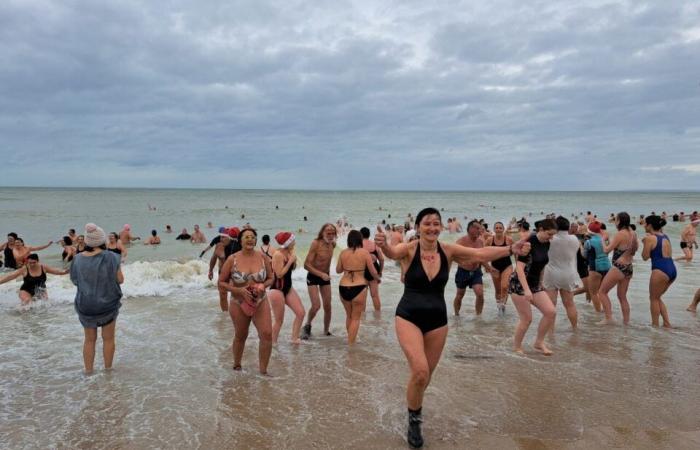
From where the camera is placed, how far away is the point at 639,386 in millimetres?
5160

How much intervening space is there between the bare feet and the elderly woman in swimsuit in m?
3.63

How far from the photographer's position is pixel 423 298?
3.88 metres

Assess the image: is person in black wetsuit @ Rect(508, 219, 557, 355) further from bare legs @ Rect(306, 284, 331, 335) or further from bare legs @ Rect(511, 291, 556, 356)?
bare legs @ Rect(306, 284, 331, 335)

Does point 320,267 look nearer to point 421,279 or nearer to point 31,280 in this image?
point 421,279

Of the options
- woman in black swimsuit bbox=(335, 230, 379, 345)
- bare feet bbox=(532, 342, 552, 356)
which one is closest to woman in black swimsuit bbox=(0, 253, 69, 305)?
woman in black swimsuit bbox=(335, 230, 379, 345)

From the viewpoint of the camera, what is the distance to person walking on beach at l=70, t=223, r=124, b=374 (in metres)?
5.30

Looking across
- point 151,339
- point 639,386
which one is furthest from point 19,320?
point 639,386

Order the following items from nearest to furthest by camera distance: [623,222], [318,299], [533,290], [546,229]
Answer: [546,229]
[533,290]
[318,299]
[623,222]

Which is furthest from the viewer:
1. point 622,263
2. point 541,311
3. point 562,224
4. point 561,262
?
point 622,263

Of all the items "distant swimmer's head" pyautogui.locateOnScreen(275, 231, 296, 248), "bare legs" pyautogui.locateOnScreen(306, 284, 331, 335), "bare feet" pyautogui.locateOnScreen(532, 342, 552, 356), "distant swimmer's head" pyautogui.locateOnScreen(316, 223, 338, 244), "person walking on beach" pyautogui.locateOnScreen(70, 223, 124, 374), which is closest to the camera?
"person walking on beach" pyautogui.locateOnScreen(70, 223, 124, 374)

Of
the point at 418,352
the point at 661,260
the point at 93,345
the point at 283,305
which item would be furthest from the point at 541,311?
the point at 93,345

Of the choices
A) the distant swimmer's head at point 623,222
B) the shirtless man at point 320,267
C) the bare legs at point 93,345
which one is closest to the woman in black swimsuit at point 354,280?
the shirtless man at point 320,267

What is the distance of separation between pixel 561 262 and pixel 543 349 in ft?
4.49

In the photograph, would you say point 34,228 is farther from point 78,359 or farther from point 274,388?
point 274,388
